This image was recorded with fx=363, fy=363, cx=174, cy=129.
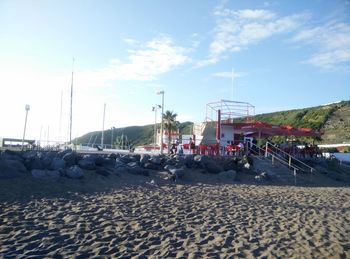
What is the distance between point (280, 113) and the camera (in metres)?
88.2

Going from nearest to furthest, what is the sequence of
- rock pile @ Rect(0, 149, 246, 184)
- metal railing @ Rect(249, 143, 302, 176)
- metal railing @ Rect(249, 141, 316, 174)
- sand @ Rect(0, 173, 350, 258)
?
sand @ Rect(0, 173, 350, 258) < rock pile @ Rect(0, 149, 246, 184) < metal railing @ Rect(249, 143, 302, 176) < metal railing @ Rect(249, 141, 316, 174)

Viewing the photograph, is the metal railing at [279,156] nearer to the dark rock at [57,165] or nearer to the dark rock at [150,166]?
the dark rock at [150,166]

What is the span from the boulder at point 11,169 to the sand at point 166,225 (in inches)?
57.4

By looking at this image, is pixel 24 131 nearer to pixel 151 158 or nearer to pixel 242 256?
pixel 151 158

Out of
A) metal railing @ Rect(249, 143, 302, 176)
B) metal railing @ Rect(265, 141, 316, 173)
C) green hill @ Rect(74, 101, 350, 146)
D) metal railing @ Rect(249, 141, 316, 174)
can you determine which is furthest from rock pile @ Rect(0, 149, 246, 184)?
green hill @ Rect(74, 101, 350, 146)

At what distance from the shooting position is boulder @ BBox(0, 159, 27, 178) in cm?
1247

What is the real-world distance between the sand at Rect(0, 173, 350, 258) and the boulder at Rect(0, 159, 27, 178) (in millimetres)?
1457

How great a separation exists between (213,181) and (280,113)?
246ft

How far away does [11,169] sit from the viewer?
1274cm

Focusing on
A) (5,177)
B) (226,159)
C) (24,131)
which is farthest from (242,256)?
(24,131)

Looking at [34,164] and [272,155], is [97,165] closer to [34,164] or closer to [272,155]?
[34,164]

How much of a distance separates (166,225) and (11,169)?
6.98 metres

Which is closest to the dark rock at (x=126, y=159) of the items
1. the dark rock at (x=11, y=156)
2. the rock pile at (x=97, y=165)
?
the rock pile at (x=97, y=165)

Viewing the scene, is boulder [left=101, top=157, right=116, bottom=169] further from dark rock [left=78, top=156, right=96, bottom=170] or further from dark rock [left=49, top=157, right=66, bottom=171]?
dark rock [left=49, top=157, right=66, bottom=171]
